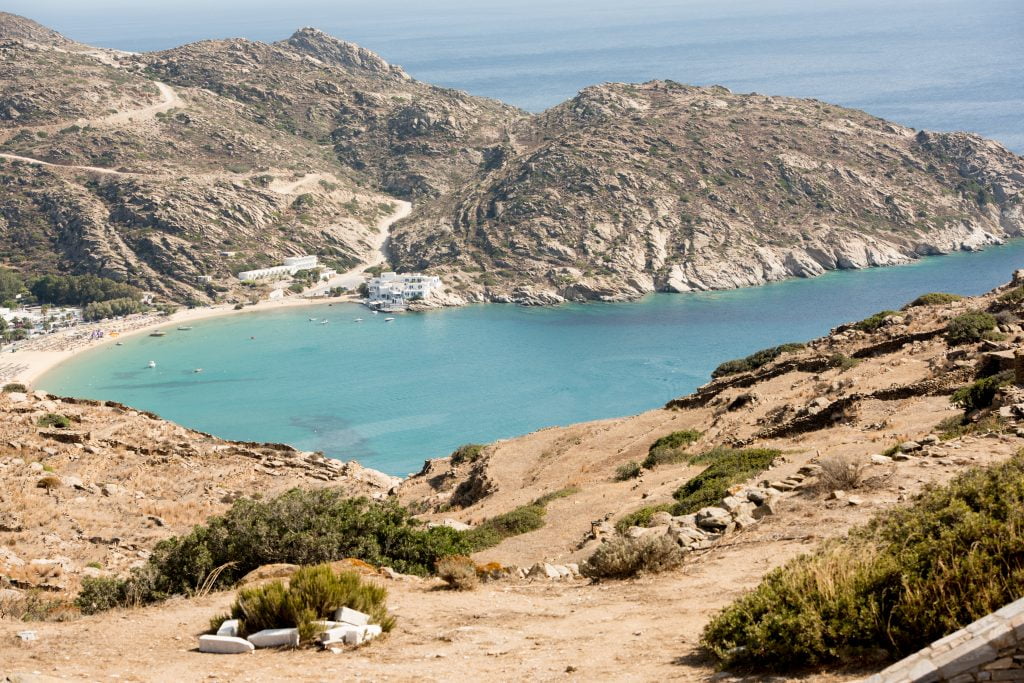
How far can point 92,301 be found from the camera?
107 meters

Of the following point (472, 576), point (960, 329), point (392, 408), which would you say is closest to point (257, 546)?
point (472, 576)

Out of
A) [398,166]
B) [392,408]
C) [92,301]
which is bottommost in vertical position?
[392,408]

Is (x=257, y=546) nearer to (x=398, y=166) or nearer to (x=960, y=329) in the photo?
(x=960, y=329)

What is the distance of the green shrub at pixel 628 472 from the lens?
2473 centimetres

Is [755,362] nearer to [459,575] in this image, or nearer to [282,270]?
[459,575]

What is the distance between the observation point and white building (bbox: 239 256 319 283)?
379 ft

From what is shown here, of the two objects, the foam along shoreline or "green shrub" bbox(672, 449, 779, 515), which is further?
the foam along shoreline

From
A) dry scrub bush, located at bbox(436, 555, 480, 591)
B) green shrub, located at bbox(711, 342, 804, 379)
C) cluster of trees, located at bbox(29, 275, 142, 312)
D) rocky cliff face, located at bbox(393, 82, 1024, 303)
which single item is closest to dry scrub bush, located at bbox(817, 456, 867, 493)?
dry scrub bush, located at bbox(436, 555, 480, 591)

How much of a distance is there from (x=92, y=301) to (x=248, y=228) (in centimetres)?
2422

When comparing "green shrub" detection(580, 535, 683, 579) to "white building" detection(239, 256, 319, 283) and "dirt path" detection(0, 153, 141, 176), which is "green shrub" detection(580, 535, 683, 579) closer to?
"white building" detection(239, 256, 319, 283)

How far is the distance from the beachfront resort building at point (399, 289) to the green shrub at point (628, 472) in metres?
82.7

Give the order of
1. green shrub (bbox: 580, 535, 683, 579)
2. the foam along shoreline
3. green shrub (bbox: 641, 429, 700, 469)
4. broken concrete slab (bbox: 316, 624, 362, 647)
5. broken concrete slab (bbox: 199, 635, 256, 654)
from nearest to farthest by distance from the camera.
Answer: broken concrete slab (bbox: 316, 624, 362, 647), broken concrete slab (bbox: 199, 635, 256, 654), green shrub (bbox: 580, 535, 683, 579), green shrub (bbox: 641, 429, 700, 469), the foam along shoreline

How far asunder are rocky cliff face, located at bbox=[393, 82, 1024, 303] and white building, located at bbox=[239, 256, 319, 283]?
1153 centimetres

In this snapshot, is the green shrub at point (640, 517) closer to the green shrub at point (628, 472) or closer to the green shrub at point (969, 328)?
the green shrub at point (628, 472)
